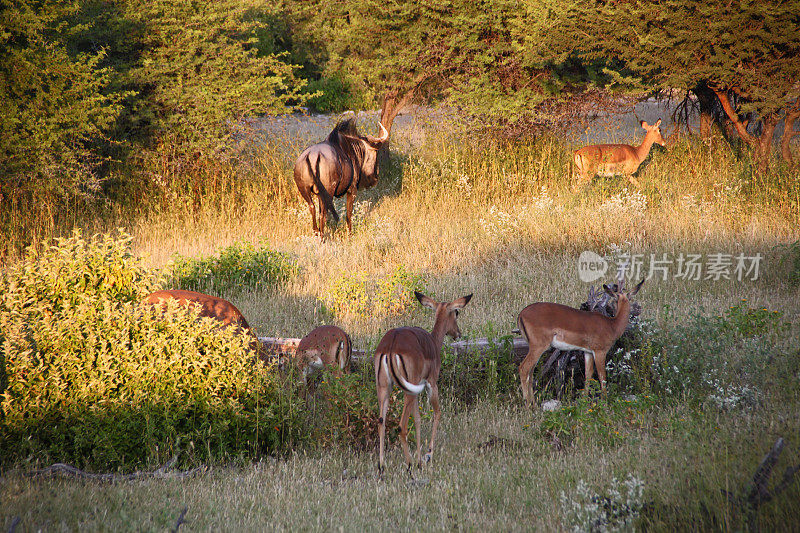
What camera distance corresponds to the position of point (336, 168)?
1246 centimetres

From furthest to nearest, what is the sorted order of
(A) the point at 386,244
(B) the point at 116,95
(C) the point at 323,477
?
1. (B) the point at 116,95
2. (A) the point at 386,244
3. (C) the point at 323,477

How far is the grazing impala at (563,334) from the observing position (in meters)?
6.38

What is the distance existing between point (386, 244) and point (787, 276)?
5.89 metres

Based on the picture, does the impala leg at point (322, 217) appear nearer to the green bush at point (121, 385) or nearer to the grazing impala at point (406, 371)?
the green bush at point (121, 385)

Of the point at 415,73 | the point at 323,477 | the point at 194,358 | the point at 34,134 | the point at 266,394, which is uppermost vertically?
the point at 415,73

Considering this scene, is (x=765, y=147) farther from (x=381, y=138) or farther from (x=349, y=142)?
(x=349, y=142)

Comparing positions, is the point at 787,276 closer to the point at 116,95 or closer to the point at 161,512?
the point at 161,512

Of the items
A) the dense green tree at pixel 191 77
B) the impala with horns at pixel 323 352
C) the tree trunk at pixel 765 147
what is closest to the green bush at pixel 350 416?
the impala with horns at pixel 323 352

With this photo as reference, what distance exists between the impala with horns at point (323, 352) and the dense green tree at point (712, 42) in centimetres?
941

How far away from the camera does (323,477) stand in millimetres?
5008

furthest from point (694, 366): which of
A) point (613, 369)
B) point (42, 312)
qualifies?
point (42, 312)

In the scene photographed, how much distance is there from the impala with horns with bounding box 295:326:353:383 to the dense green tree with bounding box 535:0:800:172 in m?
9.41

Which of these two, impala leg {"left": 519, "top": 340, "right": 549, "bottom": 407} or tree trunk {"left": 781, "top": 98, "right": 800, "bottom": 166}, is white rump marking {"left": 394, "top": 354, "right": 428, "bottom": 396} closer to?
impala leg {"left": 519, "top": 340, "right": 549, "bottom": 407}

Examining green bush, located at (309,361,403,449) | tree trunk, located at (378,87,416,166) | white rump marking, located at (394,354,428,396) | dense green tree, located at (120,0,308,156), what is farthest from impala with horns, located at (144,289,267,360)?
tree trunk, located at (378,87,416,166)
